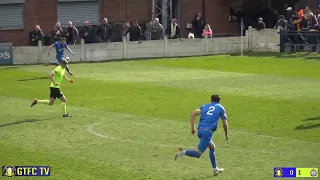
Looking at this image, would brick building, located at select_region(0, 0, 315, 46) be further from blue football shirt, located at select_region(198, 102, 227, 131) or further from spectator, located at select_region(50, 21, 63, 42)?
blue football shirt, located at select_region(198, 102, 227, 131)

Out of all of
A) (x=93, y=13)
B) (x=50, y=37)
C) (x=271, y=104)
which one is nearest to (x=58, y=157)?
(x=271, y=104)

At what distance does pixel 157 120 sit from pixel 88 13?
31.2 m

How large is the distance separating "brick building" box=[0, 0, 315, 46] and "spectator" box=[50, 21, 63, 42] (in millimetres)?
3374

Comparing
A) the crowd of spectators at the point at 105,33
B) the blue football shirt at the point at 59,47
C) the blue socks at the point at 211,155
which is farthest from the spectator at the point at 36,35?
the blue socks at the point at 211,155

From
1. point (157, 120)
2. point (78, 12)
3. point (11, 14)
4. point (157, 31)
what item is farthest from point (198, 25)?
point (157, 120)

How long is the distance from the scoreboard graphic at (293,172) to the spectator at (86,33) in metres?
33.9

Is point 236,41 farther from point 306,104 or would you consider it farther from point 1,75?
point 306,104

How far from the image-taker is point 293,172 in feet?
59.3

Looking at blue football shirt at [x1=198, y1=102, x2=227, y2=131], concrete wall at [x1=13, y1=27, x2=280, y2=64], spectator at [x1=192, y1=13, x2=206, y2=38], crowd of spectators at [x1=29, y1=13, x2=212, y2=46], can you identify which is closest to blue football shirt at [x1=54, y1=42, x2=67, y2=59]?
concrete wall at [x1=13, y1=27, x2=280, y2=64]

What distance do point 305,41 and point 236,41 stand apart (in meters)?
4.81

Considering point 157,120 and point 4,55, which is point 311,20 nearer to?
point 4,55

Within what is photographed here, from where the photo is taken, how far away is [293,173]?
59.1 feet

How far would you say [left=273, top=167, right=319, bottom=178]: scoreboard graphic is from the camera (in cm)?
1781

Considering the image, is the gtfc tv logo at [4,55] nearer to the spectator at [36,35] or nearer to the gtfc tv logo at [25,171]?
the spectator at [36,35]
